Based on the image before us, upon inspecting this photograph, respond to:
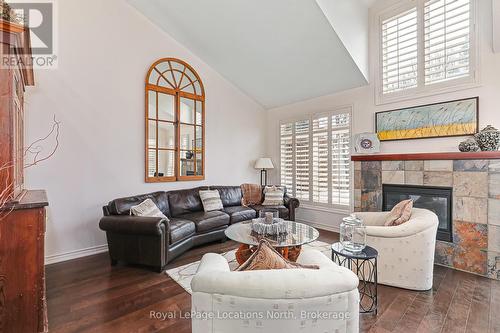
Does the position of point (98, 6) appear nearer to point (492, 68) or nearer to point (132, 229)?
point (132, 229)

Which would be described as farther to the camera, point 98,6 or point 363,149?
point 363,149

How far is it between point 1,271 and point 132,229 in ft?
4.08

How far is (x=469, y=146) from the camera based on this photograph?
3.09m

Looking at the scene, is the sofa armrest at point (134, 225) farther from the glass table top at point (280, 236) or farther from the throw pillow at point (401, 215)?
the throw pillow at point (401, 215)

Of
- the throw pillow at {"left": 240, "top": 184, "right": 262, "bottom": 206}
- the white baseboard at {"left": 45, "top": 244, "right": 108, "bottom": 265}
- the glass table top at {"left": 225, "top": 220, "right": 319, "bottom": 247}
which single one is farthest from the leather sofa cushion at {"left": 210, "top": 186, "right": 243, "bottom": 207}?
the white baseboard at {"left": 45, "top": 244, "right": 108, "bottom": 265}

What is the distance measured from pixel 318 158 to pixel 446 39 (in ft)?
8.72

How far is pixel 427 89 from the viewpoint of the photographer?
3.68 metres

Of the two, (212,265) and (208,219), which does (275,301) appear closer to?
(212,265)

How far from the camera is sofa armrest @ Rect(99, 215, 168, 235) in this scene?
289 cm

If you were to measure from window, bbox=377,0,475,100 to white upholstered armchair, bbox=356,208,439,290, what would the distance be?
219 cm

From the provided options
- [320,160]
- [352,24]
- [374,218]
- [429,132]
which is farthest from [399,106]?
[374,218]

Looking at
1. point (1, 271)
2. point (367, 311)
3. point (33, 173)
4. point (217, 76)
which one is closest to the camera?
point (1, 271)

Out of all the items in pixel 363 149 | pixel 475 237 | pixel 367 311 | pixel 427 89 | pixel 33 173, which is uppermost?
pixel 427 89

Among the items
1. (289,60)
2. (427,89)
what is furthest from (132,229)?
(427,89)
